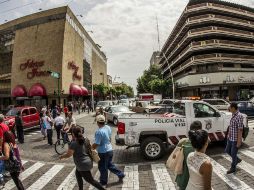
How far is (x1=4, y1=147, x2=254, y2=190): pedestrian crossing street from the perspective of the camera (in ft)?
25.5

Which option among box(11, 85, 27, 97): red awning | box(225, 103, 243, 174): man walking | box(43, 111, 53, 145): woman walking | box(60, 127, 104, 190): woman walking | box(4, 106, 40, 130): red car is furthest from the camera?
box(11, 85, 27, 97): red awning

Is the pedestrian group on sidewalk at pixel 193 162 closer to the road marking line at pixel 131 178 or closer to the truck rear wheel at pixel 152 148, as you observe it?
the road marking line at pixel 131 178

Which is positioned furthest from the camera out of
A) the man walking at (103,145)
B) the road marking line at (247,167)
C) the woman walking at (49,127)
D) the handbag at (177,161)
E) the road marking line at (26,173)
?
the woman walking at (49,127)

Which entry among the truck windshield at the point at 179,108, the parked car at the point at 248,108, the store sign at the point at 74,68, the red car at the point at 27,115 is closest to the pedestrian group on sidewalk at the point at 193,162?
the truck windshield at the point at 179,108

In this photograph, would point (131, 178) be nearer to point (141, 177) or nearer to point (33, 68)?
point (141, 177)

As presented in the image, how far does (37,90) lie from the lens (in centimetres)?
4284

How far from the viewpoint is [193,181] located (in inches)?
148

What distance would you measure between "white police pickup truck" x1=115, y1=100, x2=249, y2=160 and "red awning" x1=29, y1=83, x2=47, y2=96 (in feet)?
112

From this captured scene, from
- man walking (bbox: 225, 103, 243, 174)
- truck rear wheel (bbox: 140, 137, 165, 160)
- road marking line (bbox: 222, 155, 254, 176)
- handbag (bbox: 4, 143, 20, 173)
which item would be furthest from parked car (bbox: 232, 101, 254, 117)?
handbag (bbox: 4, 143, 20, 173)

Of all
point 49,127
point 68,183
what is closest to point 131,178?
point 68,183

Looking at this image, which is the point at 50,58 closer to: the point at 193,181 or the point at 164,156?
the point at 164,156

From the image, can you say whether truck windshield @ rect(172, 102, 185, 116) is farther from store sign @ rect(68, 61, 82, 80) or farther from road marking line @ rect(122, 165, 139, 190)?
store sign @ rect(68, 61, 82, 80)

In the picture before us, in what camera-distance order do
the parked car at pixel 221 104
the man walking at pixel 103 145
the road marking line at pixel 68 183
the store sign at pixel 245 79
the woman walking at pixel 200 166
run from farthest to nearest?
1. the store sign at pixel 245 79
2. the parked car at pixel 221 104
3. the road marking line at pixel 68 183
4. the man walking at pixel 103 145
5. the woman walking at pixel 200 166

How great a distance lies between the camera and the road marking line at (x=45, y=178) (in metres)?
8.28
